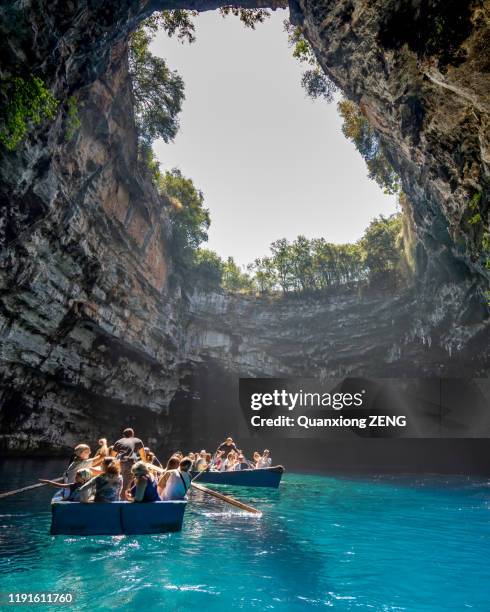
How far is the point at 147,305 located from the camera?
23.8m

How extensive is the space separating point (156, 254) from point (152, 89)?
9.77 m

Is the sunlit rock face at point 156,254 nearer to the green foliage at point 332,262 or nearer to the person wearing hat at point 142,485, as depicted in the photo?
the green foliage at point 332,262

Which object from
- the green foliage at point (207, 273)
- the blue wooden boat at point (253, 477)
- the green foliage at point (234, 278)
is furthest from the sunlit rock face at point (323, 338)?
the blue wooden boat at point (253, 477)

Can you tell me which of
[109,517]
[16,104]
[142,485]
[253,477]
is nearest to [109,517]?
[109,517]

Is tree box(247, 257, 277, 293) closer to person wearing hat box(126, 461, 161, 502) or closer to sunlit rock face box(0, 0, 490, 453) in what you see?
sunlit rock face box(0, 0, 490, 453)

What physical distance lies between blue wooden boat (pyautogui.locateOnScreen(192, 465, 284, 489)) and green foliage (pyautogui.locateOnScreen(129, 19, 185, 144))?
19465 millimetres

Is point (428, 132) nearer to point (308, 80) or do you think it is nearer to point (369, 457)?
point (308, 80)

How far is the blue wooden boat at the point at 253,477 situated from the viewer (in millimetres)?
14500

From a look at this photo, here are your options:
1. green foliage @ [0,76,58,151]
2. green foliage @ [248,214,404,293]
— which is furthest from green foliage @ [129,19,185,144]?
green foliage @ [248,214,404,293]

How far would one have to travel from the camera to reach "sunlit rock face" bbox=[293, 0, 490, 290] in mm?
9000

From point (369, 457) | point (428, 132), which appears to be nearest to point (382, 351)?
point (369, 457)

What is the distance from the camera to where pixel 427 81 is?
33.8 ft

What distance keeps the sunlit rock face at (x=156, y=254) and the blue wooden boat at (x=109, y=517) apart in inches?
374

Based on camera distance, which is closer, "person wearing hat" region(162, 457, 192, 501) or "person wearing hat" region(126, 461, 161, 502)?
"person wearing hat" region(126, 461, 161, 502)
